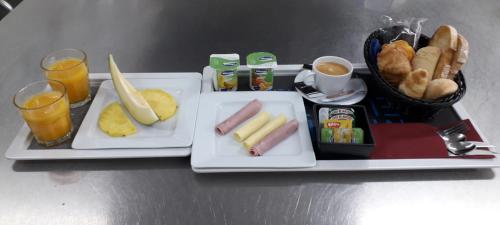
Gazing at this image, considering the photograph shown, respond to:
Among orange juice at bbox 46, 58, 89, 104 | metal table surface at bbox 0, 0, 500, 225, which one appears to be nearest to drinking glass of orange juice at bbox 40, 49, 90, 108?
orange juice at bbox 46, 58, 89, 104

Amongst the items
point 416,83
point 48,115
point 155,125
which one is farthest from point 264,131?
point 48,115

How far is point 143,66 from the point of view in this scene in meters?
1.14

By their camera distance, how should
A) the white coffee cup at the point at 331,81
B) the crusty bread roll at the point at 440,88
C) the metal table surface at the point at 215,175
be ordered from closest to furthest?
the metal table surface at the point at 215,175 < the crusty bread roll at the point at 440,88 < the white coffee cup at the point at 331,81

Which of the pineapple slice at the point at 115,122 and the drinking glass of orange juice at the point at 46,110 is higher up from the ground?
the drinking glass of orange juice at the point at 46,110

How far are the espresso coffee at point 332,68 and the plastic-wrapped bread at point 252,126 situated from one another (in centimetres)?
21

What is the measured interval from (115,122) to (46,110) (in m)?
0.15

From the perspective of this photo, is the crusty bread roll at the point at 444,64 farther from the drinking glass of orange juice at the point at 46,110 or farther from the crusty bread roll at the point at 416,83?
the drinking glass of orange juice at the point at 46,110

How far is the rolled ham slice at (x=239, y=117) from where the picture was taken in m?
0.84

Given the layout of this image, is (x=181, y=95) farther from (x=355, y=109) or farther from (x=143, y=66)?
(x=355, y=109)

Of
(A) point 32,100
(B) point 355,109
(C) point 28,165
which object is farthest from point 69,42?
(B) point 355,109

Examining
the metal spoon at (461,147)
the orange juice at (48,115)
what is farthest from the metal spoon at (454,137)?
the orange juice at (48,115)

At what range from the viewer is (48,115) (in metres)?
0.78

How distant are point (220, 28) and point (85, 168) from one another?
0.75 meters

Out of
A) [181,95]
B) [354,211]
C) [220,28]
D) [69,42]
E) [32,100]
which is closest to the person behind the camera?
[354,211]
